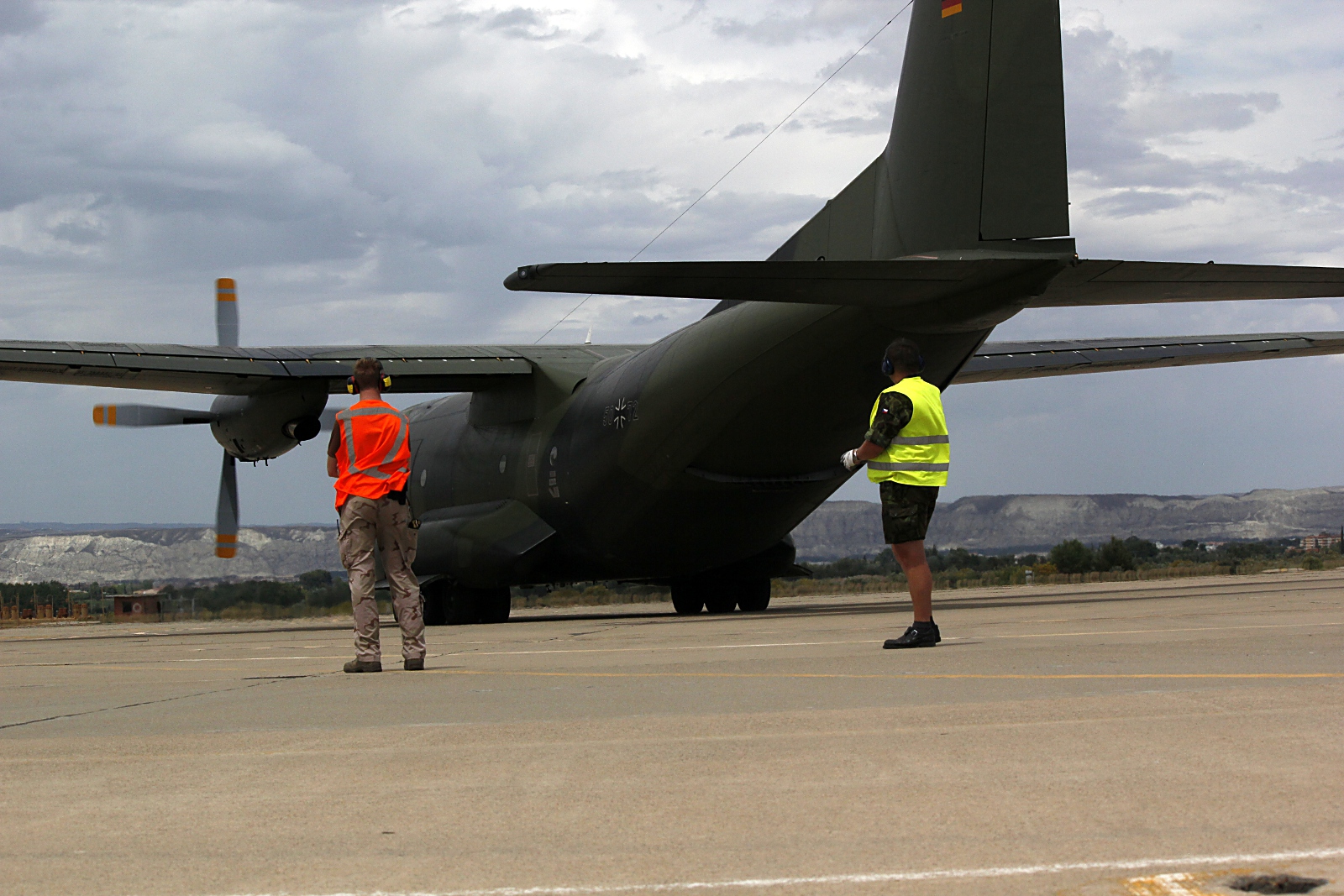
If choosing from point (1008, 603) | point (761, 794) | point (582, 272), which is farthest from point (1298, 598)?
point (761, 794)

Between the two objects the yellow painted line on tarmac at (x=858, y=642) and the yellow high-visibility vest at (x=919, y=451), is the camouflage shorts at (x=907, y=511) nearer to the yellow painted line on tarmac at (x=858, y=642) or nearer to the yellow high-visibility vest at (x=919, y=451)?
the yellow high-visibility vest at (x=919, y=451)

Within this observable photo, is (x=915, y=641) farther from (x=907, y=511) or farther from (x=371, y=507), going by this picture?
(x=371, y=507)

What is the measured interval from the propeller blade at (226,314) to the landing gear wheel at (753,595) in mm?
9136

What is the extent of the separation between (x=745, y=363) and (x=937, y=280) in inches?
125

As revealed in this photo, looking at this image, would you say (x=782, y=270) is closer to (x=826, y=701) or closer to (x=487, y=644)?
(x=487, y=644)

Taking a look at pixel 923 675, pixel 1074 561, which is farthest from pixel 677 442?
pixel 1074 561

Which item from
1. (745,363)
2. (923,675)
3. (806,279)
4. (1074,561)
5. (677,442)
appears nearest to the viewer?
(923,675)

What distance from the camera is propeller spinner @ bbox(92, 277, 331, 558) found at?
2055 centimetres

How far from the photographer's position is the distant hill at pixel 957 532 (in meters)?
145

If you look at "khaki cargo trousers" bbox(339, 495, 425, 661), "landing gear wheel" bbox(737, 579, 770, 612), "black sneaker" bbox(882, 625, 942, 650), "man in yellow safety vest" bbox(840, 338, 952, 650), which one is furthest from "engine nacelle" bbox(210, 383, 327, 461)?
"black sneaker" bbox(882, 625, 942, 650)

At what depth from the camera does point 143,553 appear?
156 metres

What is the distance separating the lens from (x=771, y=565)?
836 inches

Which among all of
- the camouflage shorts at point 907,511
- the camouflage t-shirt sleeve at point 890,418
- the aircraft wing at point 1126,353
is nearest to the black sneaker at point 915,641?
the camouflage shorts at point 907,511

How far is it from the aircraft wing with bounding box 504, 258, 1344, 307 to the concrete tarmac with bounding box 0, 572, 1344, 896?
15.7 feet
